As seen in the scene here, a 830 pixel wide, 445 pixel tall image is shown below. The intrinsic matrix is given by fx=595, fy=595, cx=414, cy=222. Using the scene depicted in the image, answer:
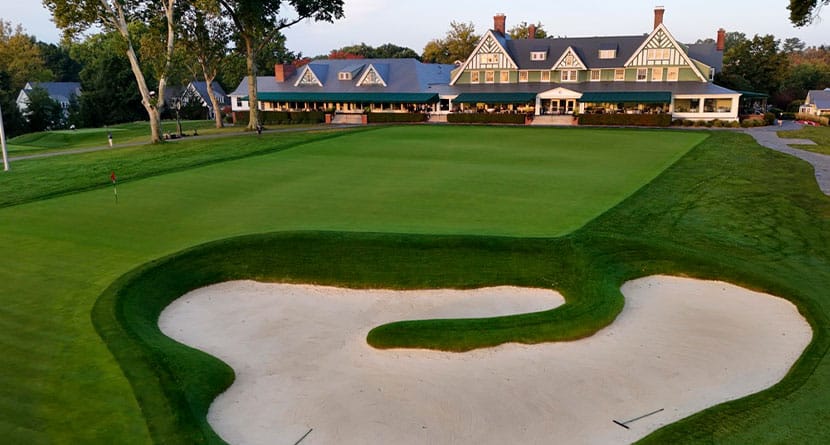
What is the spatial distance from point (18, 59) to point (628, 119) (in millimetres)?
84860

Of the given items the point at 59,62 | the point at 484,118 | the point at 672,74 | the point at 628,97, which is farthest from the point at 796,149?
the point at 59,62

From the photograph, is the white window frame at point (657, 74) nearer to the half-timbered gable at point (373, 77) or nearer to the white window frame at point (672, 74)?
the white window frame at point (672, 74)

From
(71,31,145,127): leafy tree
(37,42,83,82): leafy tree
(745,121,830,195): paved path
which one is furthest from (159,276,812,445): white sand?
(37,42,83,82): leafy tree

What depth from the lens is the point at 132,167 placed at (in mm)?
29188

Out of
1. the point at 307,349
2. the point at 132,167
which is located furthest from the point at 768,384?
the point at 132,167

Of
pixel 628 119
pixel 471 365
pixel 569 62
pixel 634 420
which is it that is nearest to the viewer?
pixel 634 420

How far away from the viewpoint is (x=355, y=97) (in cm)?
6756

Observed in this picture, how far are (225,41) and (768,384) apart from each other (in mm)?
56923

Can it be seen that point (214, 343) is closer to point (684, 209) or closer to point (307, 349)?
point (307, 349)

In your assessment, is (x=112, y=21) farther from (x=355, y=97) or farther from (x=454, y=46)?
(x=454, y=46)

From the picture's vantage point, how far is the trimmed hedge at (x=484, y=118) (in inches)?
2350

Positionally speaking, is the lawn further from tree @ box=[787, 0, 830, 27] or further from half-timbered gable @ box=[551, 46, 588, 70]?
half-timbered gable @ box=[551, 46, 588, 70]

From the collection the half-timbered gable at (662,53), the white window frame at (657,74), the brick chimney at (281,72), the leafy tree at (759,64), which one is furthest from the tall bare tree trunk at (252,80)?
the leafy tree at (759,64)

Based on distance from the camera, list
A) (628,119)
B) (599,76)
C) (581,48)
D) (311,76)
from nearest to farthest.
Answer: (628,119) → (599,76) → (581,48) → (311,76)
